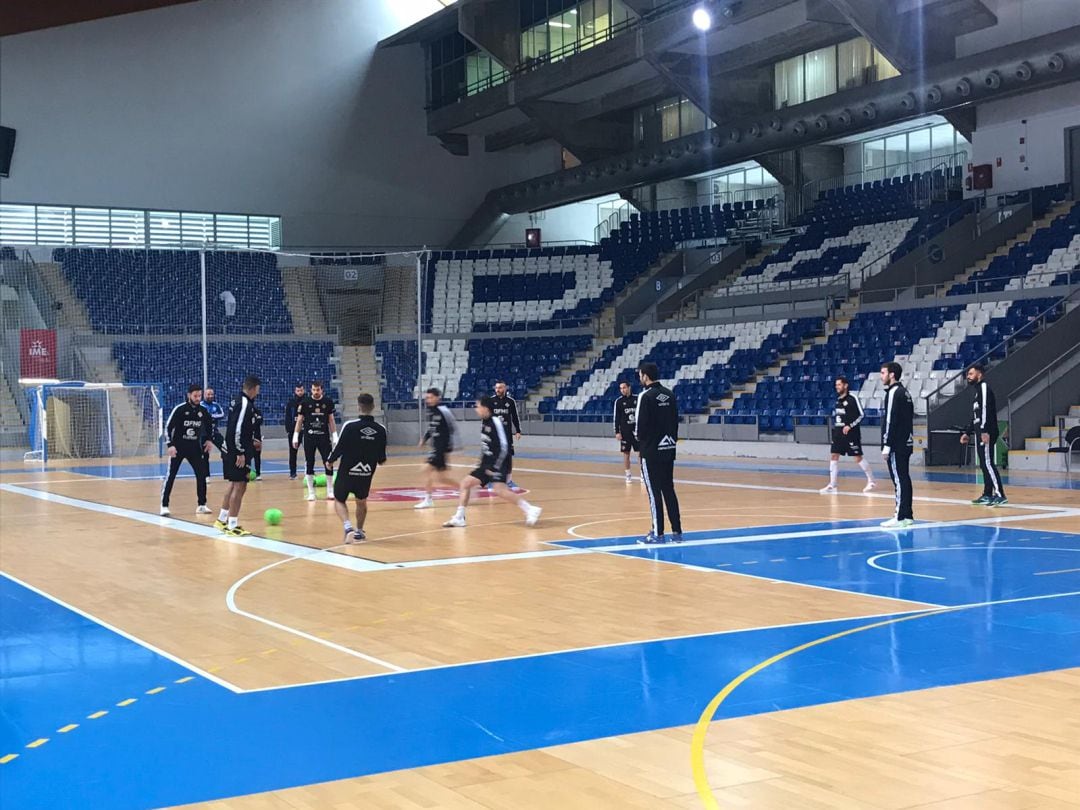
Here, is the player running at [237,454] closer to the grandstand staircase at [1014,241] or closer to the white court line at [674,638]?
the white court line at [674,638]

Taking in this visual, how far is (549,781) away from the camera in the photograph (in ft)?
18.0

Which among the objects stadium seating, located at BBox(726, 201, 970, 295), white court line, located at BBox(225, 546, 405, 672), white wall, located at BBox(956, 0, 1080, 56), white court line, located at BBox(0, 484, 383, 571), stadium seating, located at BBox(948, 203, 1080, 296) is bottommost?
white court line, located at BBox(0, 484, 383, 571)

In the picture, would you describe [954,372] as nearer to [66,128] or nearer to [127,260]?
[127,260]

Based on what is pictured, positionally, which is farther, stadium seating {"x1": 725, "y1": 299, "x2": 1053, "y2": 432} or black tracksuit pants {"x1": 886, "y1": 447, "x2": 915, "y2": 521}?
stadium seating {"x1": 725, "y1": 299, "x2": 1053, "y2": 432}

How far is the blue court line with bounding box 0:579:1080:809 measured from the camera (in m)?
5.71

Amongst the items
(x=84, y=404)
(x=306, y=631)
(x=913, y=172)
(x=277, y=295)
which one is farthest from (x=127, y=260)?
(x=306, y=631)

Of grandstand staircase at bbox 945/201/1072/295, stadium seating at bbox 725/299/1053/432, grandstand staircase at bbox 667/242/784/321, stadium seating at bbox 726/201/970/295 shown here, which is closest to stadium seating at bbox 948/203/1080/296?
grandstand staircase at bbox 945/201/1072/295

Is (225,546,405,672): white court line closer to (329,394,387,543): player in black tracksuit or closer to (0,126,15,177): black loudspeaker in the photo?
(329,394,387,543): player in black tracksuit

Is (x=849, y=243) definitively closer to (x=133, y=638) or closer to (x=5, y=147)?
(x=5, y=147)

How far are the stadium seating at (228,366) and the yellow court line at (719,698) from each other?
102 ft

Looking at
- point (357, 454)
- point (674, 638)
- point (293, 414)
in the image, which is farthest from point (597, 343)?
point (674, 638)

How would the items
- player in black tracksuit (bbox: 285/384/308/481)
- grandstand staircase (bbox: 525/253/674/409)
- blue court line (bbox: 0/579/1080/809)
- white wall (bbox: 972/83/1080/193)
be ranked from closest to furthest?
blue court line (bbox: 0/579/1080/809)
player in black tracksuit (bbox: 285/384/308/481)
white wall (bbox: 972/83/1080/193)
grandstand staircase (bbox: 525/253/674/409)

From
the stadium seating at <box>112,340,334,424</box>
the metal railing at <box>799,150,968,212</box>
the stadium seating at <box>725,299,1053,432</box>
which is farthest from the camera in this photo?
the stadium seating at <box>112,340,334,424</box>

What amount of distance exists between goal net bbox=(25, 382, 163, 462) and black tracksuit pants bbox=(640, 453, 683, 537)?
77.5ft
